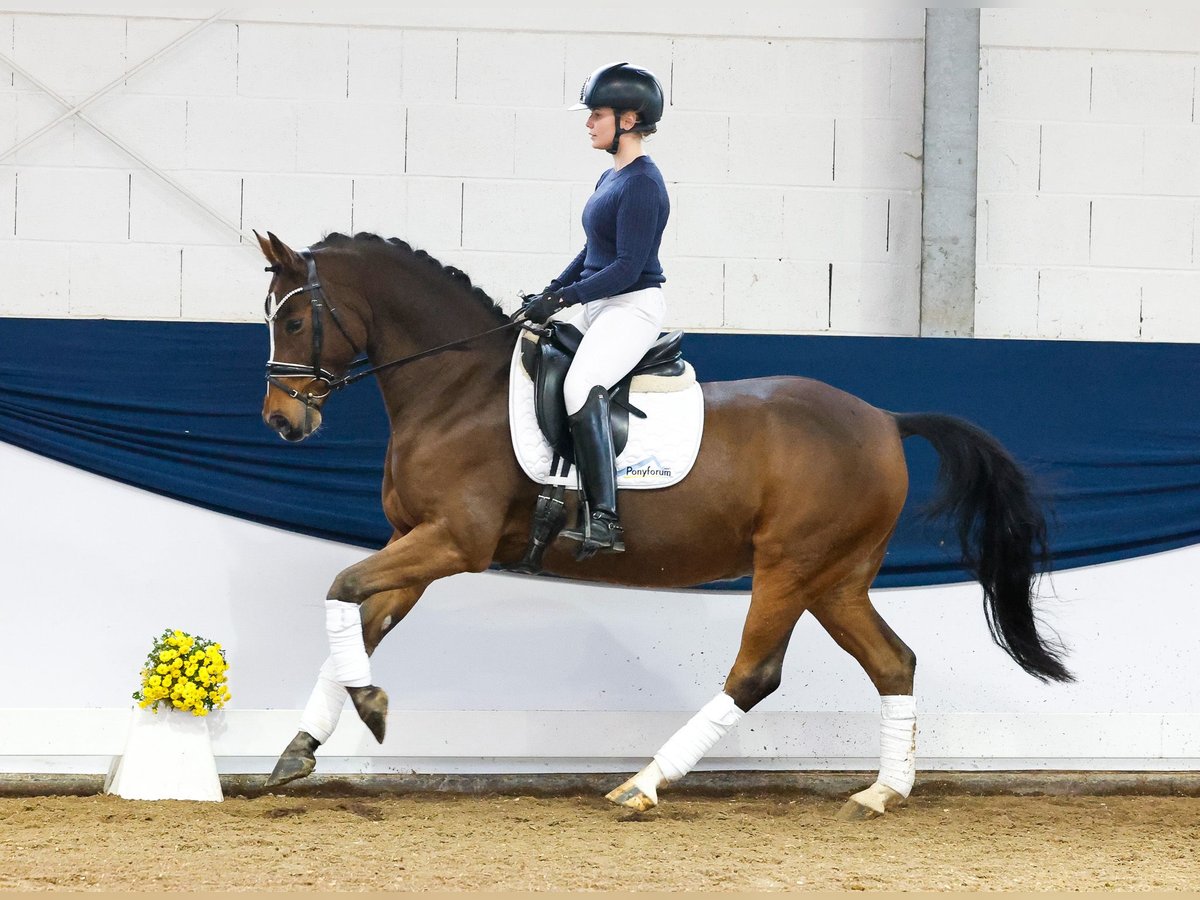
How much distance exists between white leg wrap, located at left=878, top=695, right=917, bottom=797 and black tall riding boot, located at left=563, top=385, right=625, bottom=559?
1195 mm

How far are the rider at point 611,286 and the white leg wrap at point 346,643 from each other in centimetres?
72

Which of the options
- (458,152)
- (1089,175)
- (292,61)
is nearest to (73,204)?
(292,61)

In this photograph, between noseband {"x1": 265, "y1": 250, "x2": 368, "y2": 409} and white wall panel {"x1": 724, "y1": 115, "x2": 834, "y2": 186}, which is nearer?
noseband {"x1": 265, "y1": 250, "x2": 368, "y2": 409}

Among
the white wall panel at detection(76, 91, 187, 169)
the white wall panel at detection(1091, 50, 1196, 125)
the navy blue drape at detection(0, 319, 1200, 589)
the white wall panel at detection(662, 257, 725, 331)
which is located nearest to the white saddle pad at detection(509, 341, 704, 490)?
the navy blue drape at detection(0, 319, 1200, 589)

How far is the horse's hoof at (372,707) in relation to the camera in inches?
148

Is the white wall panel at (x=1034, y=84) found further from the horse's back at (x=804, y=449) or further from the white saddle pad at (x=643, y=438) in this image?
the white saddle pad at (x=643, y=438)

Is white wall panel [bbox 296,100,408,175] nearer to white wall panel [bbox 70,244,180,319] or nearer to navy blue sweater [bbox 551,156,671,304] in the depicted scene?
white wall panel [bbox 70,244,180,319]

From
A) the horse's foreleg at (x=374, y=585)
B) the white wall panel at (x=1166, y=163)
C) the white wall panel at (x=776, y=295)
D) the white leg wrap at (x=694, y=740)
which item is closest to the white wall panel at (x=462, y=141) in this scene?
the white wall panel at (x=776, y=295)

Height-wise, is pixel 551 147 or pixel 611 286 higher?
pixel 551 147

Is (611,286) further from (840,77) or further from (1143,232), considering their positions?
(1143,232)

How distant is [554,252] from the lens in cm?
549

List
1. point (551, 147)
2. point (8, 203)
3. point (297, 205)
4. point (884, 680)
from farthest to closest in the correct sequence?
point (551, 147), point (297, 205), point (8, 203), point (884, 680)

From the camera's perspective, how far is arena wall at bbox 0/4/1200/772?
4.98 meters

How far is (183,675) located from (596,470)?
161 centimetres
